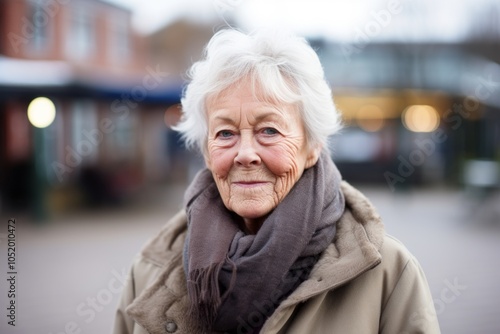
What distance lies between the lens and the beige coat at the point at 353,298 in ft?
5.99

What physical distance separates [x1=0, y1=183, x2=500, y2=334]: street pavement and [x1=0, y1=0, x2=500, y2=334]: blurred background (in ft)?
0.11

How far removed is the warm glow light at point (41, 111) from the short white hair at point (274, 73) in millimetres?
11754

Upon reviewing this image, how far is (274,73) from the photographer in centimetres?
190

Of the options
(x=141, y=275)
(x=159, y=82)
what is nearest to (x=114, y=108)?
(x=159, y=82)

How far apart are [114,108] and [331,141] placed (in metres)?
13.9

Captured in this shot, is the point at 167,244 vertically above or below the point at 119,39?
below

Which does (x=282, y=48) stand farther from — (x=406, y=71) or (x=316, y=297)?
(x=406, y=71)

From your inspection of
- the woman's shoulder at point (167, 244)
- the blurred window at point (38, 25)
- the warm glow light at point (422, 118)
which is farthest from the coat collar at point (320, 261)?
the warm glow light at point (422, 118)

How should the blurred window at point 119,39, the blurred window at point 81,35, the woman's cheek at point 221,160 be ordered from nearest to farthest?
1. the woman's cheek at point 221,160
2. the blurred window at point 81,35
3. the blurred window at point 119,39

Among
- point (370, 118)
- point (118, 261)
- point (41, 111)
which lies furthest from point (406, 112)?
point (118, 261)

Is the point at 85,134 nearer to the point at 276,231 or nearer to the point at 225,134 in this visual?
the point at 225,134

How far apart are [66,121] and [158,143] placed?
594 cm

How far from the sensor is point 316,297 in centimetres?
188

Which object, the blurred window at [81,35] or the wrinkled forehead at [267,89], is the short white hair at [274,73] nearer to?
the wrinkled forehead at [267,89]
